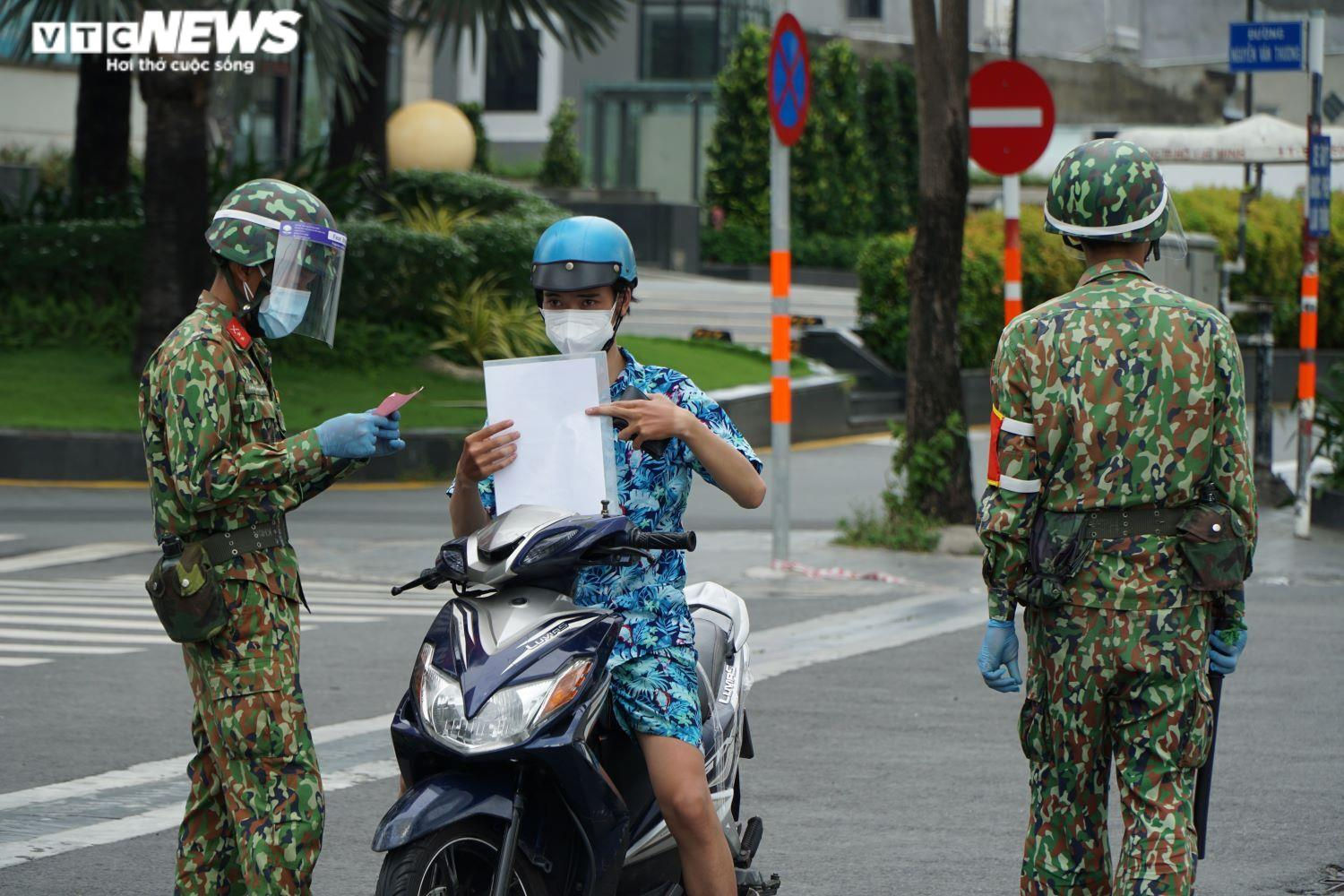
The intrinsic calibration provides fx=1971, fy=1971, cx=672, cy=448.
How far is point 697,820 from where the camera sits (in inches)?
170

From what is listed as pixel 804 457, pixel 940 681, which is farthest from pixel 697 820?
pixel 804 457

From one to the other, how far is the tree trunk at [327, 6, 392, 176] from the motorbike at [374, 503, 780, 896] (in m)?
18.8

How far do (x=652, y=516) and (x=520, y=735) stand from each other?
0.68 m

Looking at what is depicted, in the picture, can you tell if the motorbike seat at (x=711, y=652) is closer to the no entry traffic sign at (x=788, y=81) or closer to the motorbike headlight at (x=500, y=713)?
the motorbike headlight at (x=500, y=713)

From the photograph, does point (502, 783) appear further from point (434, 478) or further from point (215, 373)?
point (434, 478)

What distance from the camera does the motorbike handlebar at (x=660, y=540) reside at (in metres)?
4.26

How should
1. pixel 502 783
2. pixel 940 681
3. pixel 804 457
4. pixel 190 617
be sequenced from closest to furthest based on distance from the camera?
pixel 502 783, pixel 190 617, pixel 940 681, pixel 804 457

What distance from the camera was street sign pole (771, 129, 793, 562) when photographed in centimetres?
1207

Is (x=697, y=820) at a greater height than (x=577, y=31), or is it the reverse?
(x=577, y=31)

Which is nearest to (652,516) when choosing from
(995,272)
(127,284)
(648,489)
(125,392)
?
(648,489)

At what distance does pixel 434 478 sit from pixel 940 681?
911 centimetres

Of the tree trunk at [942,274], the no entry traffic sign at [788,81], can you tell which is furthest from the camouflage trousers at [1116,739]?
the tree trunk at [942,274]

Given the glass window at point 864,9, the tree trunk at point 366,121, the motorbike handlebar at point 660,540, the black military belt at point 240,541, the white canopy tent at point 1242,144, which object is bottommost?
the black military belt at point 240,541

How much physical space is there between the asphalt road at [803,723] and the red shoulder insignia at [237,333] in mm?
1881
